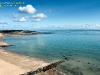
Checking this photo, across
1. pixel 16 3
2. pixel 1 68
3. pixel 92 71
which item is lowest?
pixel 92 71

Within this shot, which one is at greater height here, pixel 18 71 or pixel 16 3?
pixel 16 3

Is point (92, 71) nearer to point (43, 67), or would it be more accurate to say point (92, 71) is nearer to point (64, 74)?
point (64, 74)

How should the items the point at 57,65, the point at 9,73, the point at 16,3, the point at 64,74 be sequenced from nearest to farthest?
the point at 9,73, the point at 64,74, the point at 57,65, the point at 16,3

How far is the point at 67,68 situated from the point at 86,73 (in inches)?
139

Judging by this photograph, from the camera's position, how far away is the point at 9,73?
19203 millimetres

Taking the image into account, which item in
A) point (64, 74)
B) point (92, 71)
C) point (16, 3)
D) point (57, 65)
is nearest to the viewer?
point (64, 74)

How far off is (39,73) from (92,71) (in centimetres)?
942

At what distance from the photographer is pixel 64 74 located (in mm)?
20969

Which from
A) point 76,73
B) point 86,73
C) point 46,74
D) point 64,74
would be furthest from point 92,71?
point 46,74

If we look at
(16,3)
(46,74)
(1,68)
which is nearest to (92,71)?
(46,74)

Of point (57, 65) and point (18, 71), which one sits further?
point (57, 65)

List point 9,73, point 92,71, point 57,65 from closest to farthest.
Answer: point 9,73, point 92,71, point 57,65

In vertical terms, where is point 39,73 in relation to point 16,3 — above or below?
below

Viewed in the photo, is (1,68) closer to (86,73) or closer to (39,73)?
(39,73)
